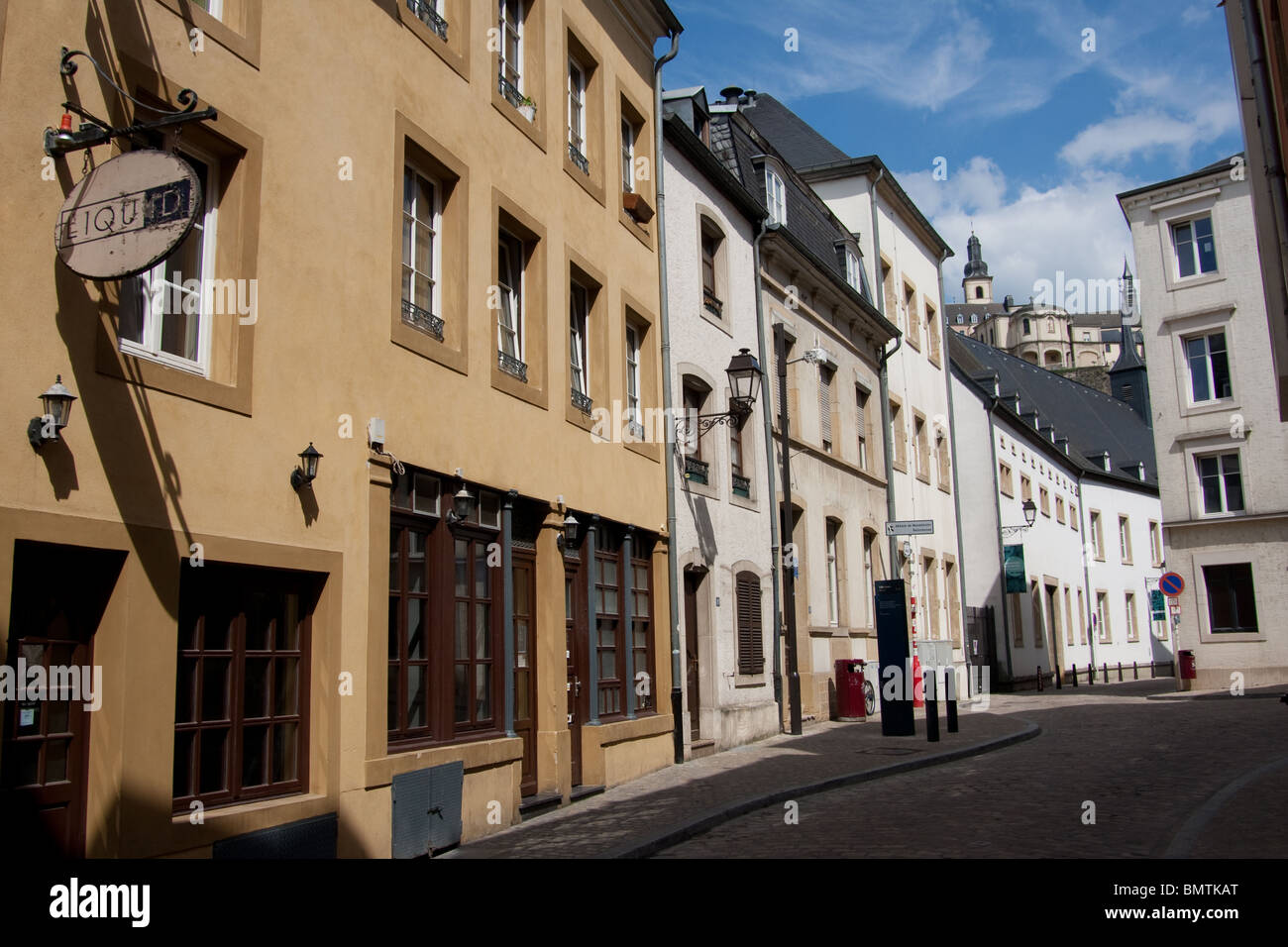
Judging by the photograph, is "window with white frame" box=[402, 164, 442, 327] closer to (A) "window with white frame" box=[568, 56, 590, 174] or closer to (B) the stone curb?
(A) "window with white frame" box=[568, 56, 590, 174]

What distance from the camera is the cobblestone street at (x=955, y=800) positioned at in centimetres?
869

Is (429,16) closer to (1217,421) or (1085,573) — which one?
(1217,421)

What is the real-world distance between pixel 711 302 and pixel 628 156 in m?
3.02

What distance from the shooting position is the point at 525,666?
11852 millimetres

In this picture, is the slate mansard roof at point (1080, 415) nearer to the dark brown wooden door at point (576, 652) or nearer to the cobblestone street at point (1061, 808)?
the cobblestone street at point (1061, 808)

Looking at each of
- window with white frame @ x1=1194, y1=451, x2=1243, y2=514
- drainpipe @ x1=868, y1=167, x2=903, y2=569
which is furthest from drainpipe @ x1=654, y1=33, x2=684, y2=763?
window with white frame @ x1=1194, y1=451, x2=1243, y2=514

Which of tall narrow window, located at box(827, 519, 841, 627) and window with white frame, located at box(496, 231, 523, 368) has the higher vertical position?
window with white frame, located at box(496, 231, 523, 368)

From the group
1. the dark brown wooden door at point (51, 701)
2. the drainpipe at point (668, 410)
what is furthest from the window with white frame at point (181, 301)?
the drainpipe at point (668, 410)

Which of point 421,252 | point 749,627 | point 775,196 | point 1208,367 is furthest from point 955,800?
point 1208,367

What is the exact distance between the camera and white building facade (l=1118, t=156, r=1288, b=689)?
29.4 metres

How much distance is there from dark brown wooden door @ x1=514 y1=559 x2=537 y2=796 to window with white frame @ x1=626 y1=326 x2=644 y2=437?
3.50 metres

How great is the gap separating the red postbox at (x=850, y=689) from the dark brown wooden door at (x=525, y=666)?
10.9m
